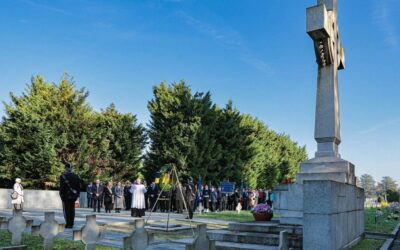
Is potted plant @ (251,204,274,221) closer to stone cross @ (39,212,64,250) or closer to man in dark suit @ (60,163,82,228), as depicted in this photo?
man in dark suit @ (60,163,82,228)

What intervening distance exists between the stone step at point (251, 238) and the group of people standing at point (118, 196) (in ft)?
29.7

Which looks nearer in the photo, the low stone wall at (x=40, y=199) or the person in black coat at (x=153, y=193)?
the person in black coat at (x=153, y=193)

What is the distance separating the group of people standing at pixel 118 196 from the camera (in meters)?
19.2

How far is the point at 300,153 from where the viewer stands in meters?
75.8

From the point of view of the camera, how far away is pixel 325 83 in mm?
10938

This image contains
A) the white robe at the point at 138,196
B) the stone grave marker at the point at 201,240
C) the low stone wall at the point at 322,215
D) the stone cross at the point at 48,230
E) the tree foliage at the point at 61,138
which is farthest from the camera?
the tree foliage at the point at 61,138

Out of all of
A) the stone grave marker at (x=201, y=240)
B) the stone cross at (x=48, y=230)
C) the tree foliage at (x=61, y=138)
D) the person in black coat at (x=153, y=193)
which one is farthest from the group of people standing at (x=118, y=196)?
the stone grave marker at (x=201, y=240)

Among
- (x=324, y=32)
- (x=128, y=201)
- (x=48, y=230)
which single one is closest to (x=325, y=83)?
(x=324, y=32)

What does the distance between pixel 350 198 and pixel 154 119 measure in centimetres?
3028

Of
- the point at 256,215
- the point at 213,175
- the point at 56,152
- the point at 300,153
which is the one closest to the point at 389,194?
the point at 300,153

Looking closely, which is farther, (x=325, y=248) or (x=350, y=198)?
(x=350, y=198)

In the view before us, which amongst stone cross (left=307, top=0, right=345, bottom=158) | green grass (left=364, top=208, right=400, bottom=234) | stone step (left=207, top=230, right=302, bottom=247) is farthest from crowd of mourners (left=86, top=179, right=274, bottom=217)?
stone cross (left=307, top=0, right=345, bottom=158)

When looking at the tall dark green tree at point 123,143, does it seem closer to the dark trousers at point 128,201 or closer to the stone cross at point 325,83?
the dark trousers at point 128,201

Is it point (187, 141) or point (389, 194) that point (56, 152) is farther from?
point (389, 194)
